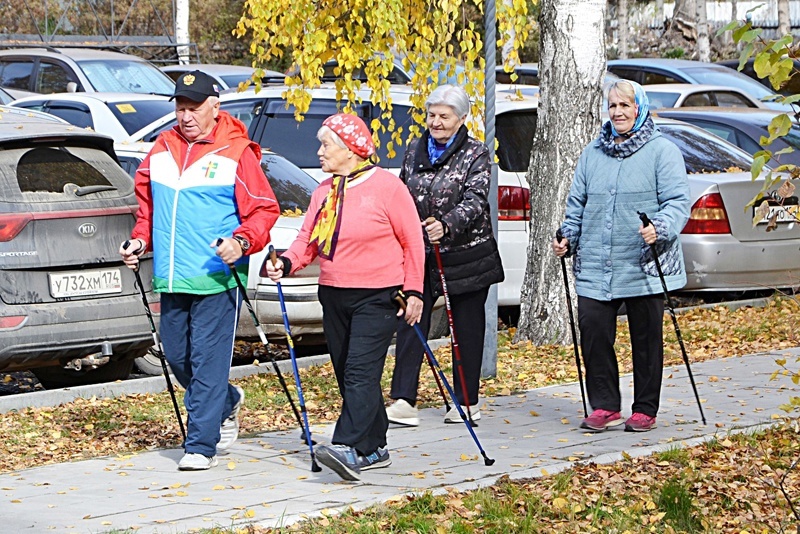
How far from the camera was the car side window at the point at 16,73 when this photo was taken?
63.4ft

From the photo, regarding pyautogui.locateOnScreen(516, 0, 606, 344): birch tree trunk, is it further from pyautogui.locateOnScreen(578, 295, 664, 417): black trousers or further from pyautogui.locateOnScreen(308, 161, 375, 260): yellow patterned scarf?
pyautogui.locateOnScreen(308, 161, 375, 260): yellow patterned scarf

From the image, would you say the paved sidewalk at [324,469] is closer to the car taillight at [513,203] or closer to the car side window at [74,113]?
the car taillight at [513,203]

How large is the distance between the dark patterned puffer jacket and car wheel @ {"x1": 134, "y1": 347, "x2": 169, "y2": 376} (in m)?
2.74

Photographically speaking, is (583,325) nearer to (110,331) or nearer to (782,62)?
(110,331)

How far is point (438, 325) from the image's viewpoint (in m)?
10.6

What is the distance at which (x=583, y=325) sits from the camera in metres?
7.56

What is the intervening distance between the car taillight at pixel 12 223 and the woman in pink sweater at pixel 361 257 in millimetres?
2120

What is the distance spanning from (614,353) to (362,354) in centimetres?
176

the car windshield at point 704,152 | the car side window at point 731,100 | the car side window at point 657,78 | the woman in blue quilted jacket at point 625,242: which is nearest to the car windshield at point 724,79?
the car side window at point 657,78

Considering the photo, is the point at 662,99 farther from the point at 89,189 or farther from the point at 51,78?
the point at 89,189

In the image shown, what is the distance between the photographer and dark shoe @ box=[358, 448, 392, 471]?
21.3 feet

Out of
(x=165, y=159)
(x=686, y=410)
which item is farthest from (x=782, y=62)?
(x=686, y=410)

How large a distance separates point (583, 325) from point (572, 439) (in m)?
0.63

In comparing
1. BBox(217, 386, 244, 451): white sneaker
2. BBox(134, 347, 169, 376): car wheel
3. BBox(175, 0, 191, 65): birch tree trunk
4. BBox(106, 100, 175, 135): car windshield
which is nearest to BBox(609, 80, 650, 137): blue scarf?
BBox(217, 386, 244, 451): white sneaker
